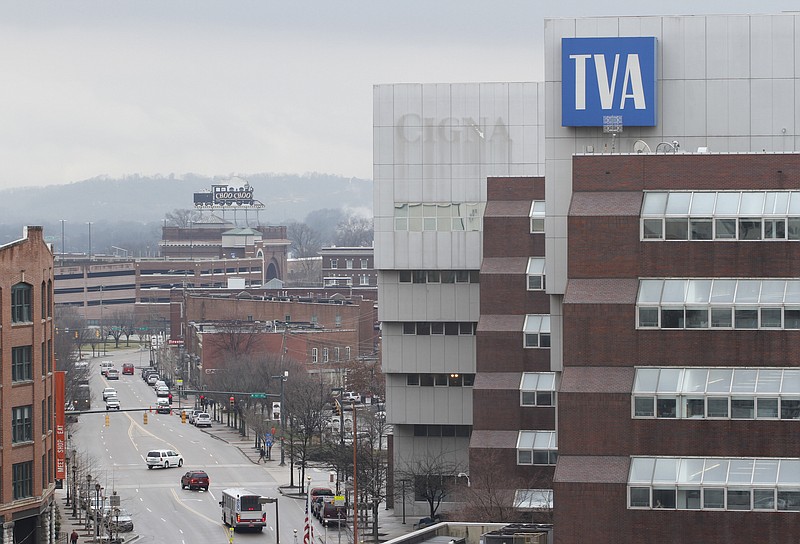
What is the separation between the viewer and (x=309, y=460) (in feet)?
444

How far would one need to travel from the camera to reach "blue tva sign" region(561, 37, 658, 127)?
208ft

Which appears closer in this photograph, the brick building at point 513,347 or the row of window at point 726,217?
the row of window at point 726,217

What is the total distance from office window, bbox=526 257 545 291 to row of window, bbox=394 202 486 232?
27.5ft

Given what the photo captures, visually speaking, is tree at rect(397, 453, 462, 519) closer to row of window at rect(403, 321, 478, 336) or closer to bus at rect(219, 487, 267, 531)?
row of window at rect(403, 321, 478, 336)

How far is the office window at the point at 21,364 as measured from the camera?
80.7 meters

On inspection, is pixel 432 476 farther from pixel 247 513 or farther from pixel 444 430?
pixel 247 513

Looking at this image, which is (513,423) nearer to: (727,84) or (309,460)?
(727,84)

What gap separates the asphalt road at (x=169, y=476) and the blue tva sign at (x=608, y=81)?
4155 cm

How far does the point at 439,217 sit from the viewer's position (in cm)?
10231

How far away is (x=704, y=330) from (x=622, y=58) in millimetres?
11338

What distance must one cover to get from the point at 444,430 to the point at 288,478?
29528 millimetres

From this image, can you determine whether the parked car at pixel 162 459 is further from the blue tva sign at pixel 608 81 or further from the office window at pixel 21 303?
the blue tva sign at pixel 608 81

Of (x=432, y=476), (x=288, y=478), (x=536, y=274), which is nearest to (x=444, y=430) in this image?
(x=432, y=476)

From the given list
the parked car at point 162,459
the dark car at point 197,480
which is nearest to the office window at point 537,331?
the dark car at point 197,480
